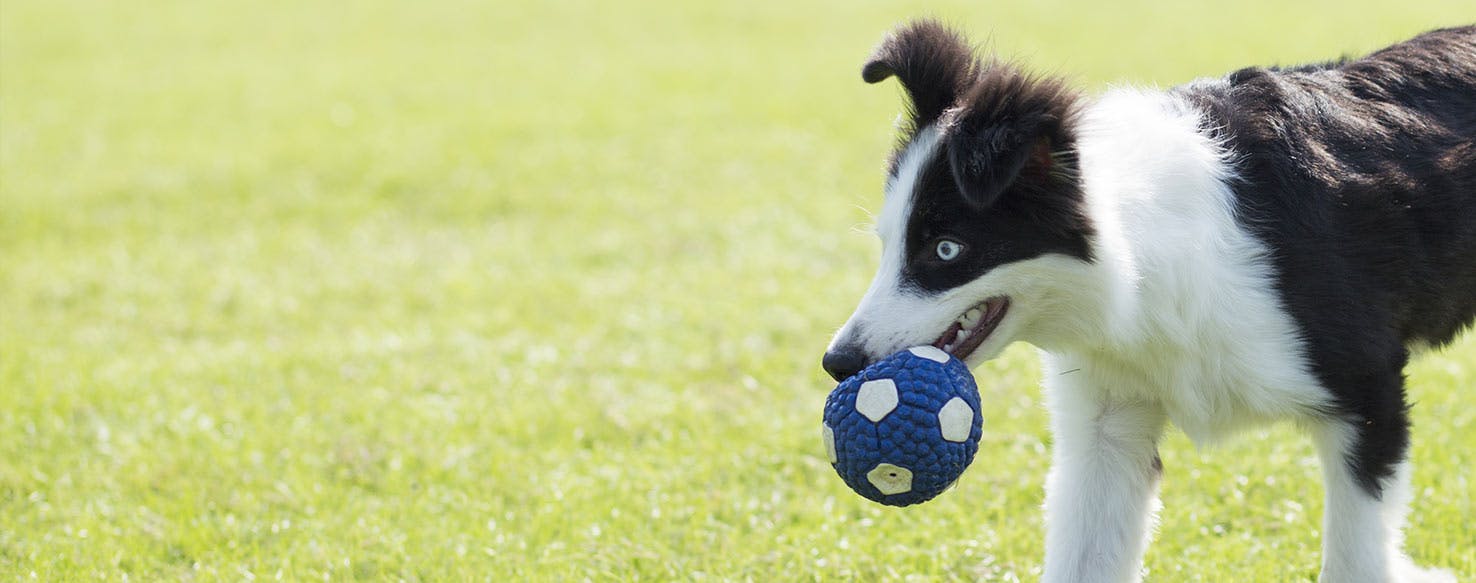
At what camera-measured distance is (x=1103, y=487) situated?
418 centimetres

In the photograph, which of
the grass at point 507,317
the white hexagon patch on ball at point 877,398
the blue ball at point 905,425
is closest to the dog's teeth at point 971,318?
the blue ball at point 905,425

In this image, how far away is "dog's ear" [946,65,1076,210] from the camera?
11.5 feet

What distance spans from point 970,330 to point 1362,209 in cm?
107

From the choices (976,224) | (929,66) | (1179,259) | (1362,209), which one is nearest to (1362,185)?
(1362,209)

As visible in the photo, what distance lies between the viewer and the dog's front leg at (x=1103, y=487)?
4160 mm

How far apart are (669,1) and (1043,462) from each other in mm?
14540

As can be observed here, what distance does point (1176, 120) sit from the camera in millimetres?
3998

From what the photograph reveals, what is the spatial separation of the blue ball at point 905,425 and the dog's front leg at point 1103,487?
0.51 m

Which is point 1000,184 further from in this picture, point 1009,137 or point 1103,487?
point 1103,487

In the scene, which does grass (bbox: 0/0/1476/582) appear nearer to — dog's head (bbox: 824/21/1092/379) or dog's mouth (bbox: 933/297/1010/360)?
dog's head (bbox: 824/21/1092/379)

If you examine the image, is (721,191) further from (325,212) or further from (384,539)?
(384,539)

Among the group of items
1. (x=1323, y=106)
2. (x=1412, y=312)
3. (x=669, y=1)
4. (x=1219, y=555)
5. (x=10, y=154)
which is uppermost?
(x=1323, y=106)

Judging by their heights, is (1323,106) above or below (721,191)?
above

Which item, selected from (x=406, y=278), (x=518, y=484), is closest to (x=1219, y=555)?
(x=518, y=484)
